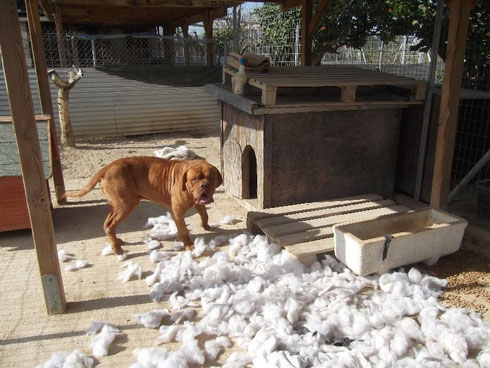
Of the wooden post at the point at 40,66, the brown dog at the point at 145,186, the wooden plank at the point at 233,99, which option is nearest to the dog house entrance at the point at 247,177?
the wooden plank at the point at 233,99

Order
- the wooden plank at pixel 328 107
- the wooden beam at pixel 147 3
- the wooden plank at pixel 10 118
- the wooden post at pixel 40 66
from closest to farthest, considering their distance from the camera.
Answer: the wooden plank at pixel 328 107 < the wooden plank at pixel 10 118 < the wooden post at pixel 40 66 < the wooden beam at pixel 147 3

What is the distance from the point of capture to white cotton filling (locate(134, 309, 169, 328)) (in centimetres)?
328

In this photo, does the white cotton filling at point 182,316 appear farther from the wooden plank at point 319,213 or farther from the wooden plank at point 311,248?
the wooden plank at point 319,213

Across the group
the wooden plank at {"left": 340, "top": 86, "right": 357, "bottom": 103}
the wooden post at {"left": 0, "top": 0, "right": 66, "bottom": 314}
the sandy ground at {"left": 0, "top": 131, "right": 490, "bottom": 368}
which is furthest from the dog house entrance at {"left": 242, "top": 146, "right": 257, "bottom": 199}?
the wooden post at {"left": 0, "top": 0, "right": 66, "bottom": 314}

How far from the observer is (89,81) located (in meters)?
10.9

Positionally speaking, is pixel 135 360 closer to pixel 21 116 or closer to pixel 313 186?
pixel 21 116

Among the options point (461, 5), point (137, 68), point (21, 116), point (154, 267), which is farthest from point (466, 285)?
point (137, 68)

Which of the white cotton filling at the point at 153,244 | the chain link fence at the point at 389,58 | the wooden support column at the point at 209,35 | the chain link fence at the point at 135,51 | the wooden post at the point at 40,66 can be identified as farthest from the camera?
the chain link fence at the point at 135,51

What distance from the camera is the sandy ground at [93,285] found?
10.3 ft

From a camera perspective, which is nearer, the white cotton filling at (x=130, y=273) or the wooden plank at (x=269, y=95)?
the white cotton filling at (x=130, y=273)

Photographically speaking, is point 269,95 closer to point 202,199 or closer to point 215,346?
point 202,199

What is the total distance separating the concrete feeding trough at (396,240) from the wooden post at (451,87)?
389mm

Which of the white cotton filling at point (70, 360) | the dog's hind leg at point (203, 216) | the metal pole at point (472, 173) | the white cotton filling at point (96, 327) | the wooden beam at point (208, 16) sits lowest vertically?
the white cotton filling at point (96, 327)

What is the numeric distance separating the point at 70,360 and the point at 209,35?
11578 millimetres
